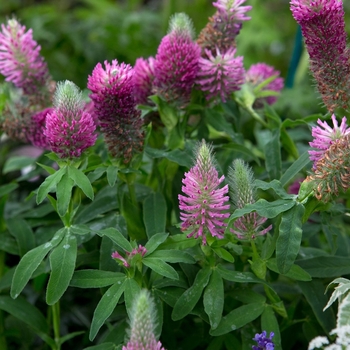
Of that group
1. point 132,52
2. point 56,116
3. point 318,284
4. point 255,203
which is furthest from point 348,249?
point 132,52

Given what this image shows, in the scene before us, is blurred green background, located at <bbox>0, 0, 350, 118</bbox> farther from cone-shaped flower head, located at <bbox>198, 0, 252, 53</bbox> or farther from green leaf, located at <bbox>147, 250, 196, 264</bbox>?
green leaf, located at <bbox>147, 250, 196, 264</bbox>

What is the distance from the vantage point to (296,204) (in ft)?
3.04

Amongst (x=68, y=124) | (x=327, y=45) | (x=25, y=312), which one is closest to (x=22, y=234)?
(x=25, y=312)

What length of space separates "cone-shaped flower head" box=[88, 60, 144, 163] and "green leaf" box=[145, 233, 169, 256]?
16 centimetres

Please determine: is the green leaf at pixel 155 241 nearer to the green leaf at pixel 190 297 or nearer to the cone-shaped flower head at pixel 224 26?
the green leaf at pixel 190 297

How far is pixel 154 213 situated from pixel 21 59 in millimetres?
441

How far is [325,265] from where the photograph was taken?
3.50 feet

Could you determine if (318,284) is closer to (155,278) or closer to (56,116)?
(155,278)

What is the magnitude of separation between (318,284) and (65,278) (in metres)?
0.46

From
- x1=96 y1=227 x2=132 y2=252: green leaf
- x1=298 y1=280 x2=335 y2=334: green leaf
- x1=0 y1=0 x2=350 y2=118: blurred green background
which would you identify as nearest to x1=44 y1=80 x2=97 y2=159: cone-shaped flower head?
x1=96 y1=227 x2=132 y2=252: green leaf

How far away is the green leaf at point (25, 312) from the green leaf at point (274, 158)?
54 cm

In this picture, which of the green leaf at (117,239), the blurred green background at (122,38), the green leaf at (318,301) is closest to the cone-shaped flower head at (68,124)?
the green leaf at (117,239)

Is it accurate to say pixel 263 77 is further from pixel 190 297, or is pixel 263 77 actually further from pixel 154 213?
pixel 190 297

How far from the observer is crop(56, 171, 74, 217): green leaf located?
953 millimetres
